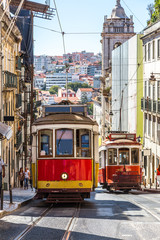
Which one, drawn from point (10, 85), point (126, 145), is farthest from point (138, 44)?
point (126, 145)

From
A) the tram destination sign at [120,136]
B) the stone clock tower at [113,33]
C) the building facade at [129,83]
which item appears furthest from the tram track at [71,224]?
the stone clock tower at [113,33]

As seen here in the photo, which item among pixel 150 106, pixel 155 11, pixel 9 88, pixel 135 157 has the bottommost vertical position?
pixel 135 157

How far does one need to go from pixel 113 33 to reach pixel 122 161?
84113 millimetres

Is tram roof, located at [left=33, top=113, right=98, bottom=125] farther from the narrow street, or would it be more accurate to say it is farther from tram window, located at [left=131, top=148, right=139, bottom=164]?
tram window, located at [left=131, top=148, right=139, bottom=164]

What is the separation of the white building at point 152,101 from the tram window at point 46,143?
2892 centimetres

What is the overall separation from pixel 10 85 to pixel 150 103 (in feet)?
64.1

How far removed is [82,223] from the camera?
14.0 m

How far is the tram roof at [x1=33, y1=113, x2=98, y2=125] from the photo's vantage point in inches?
752

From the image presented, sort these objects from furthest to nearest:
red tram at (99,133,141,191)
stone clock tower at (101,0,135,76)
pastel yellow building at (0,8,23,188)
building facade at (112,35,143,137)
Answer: stone clock tower at (101,0,135,76), building facade at (112,35,143,137), pastel yellow building at (0,8,23,188), red tram at (99,133,141,191)

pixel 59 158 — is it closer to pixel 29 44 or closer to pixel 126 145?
pixel 126 145

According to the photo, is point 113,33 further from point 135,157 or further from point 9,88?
point 135,157

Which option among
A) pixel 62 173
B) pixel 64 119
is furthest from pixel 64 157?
pixel 64 119

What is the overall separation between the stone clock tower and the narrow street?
91746 mm

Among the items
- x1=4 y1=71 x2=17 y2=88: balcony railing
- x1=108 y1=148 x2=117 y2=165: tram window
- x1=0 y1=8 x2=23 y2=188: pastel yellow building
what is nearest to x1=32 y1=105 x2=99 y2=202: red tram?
x1=108 y1=148 x2=117 y2=165: tram window
